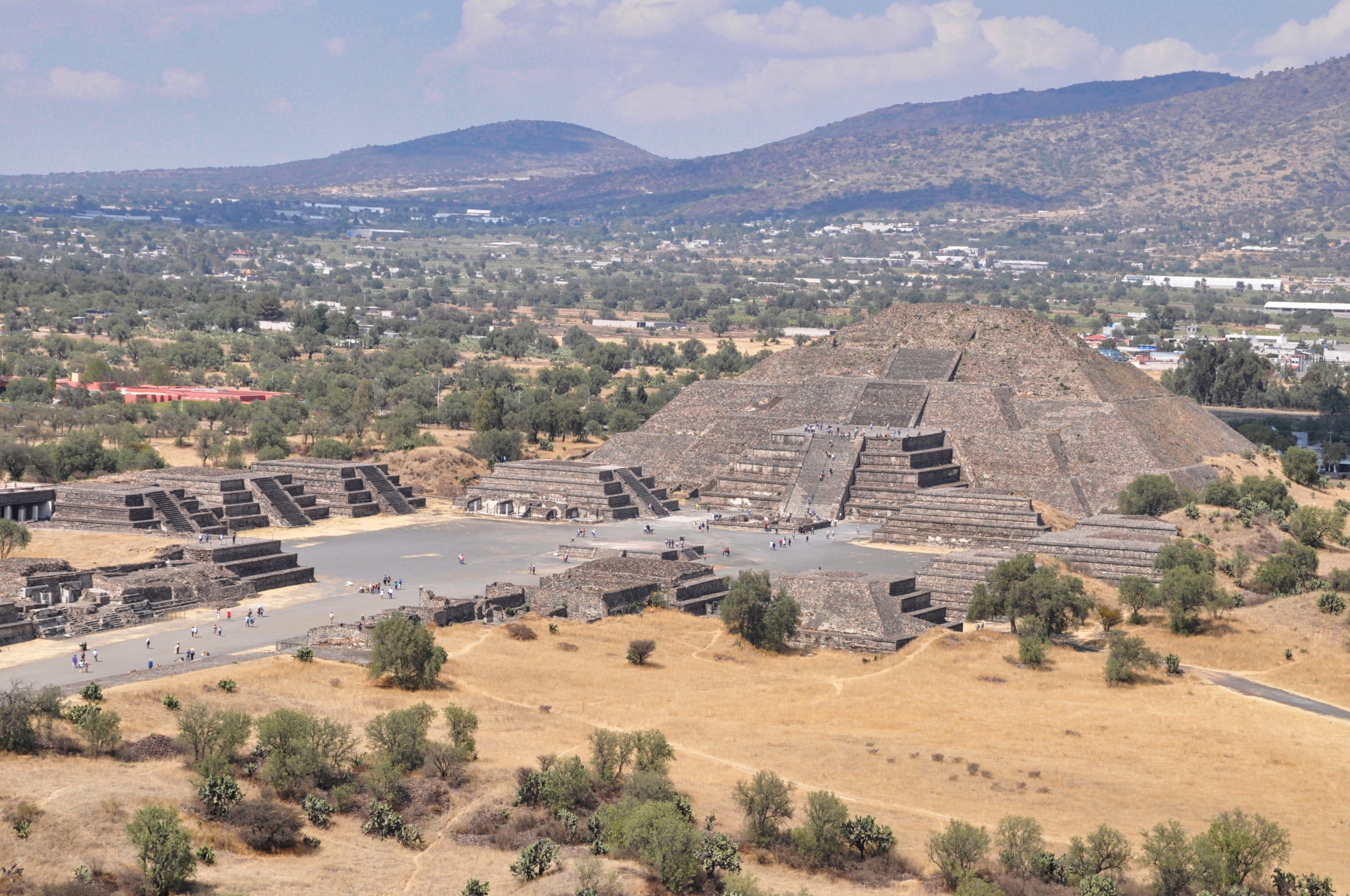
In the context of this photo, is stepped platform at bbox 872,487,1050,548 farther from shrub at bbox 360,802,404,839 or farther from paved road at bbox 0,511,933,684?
shrub at bbox 360,802,404,839

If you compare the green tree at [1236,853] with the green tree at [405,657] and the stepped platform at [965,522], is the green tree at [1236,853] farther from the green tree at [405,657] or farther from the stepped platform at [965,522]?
the stepped platform at [965,522]

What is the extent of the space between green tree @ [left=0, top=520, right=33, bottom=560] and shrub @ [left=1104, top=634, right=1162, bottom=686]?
35.1 meters

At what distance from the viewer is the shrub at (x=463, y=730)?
3816cm

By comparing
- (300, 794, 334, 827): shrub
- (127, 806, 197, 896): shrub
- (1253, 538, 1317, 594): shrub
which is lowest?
(1253, 538, 1317, 594): shrub

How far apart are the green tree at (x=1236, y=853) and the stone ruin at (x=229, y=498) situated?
1698 inches

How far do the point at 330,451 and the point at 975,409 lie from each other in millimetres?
32445

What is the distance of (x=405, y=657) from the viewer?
44188 millimetres

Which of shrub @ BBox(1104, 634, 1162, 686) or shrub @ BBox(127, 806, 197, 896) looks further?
shrub @ BBox(1104, 634, 1162, 686)

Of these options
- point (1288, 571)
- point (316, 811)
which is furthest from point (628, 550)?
point (316, 811)

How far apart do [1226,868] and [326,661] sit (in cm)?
2427

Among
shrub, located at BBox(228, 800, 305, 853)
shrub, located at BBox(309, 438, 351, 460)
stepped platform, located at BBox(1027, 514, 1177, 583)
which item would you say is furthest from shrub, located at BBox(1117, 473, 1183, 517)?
shrub, located at BBox(228, 800, 305, 853)

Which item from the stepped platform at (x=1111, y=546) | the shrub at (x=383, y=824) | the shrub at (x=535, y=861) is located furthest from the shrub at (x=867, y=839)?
the stepped platform at (x=1111, y=546)

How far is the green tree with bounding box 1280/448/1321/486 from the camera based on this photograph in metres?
87.1

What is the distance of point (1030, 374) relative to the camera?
94000mm
